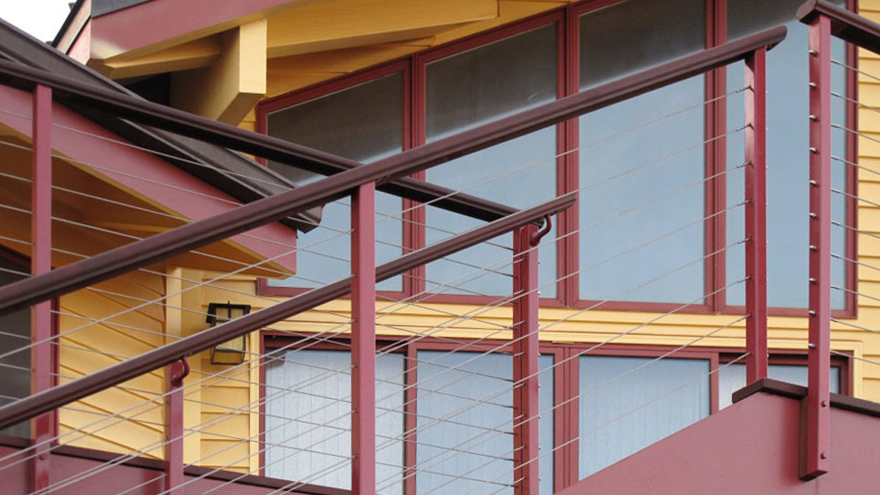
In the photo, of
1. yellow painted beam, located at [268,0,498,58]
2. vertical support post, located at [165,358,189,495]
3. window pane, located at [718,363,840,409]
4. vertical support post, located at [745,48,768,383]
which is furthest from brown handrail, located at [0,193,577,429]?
window pane, located at [718,363,840,409]

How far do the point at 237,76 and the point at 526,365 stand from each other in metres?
2.48

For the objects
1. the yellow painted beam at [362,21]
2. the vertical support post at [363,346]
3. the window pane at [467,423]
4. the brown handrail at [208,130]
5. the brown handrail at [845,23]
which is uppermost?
the yellow painted beam at [362,21]

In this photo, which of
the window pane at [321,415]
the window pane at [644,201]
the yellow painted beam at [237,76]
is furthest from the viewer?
the window pane at [644,201]

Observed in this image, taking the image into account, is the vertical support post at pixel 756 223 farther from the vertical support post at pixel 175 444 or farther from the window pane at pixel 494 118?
the window pane at pixel 494 118

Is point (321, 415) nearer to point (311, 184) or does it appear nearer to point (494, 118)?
point (494, 118)

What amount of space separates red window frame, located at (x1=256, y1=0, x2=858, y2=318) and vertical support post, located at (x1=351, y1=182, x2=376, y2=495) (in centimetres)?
383

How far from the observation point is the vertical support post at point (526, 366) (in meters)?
3.93

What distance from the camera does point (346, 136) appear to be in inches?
281

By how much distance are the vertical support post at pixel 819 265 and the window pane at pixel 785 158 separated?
3.80m

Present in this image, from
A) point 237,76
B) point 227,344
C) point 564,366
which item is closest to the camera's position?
point 237,76

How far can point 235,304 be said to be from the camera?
22.2 feet

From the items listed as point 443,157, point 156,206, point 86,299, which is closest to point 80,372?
point 86,299

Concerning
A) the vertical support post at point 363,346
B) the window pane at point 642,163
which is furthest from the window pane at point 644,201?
the vertical support post at point 363,346

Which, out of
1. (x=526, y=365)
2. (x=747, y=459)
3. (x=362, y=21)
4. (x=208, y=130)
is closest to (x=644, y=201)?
(x=362, y=21)
